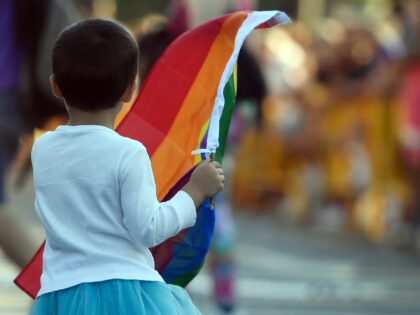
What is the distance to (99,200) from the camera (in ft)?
12.1

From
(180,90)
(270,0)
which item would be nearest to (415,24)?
(180,90)

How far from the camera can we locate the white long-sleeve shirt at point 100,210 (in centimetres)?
365

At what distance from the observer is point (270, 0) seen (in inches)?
1582

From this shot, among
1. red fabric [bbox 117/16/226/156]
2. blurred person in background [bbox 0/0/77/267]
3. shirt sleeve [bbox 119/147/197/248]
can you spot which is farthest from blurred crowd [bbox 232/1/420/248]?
shirt sleeve [bbox 119/147/197/248]

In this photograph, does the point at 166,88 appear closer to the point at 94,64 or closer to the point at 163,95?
the point at 163,95

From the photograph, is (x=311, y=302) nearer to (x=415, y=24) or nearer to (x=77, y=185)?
(x=415, y=24)

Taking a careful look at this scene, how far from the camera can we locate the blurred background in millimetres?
6113

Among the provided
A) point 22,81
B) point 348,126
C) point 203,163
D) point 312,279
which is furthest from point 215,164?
point 348,126

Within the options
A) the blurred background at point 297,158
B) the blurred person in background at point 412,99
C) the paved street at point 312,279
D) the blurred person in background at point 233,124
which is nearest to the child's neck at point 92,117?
the blurred background at point 297,158

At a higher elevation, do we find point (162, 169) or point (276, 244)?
point (162, 169)

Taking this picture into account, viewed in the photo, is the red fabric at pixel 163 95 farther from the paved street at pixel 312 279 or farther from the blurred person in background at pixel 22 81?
the paved street at pixel 312 279

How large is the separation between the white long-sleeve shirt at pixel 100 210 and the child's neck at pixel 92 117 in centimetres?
2

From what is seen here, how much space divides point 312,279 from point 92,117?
22.3 ft

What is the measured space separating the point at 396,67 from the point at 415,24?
1025 mm
